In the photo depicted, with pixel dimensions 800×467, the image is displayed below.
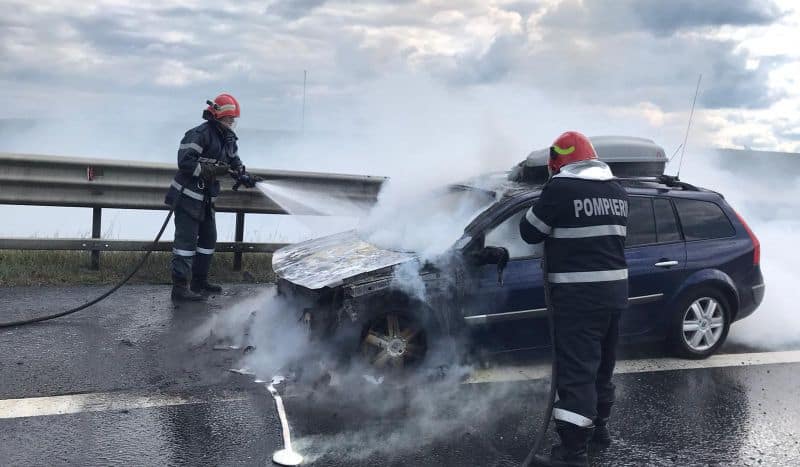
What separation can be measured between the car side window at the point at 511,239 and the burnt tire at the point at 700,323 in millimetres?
1386

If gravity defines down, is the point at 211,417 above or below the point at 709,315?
below

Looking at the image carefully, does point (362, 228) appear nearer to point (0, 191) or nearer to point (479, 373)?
point (479, 373)

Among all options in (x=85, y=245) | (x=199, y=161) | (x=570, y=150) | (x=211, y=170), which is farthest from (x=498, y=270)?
(x=85, y=245)

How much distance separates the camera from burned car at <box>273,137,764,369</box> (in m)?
4.92

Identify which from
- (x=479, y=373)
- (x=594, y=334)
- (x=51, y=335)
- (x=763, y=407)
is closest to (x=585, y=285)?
(x=594, y=334)

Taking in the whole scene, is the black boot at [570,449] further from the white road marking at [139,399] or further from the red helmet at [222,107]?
the red helmet at [222,107]

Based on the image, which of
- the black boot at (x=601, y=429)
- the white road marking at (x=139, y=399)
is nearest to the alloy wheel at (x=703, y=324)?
the white road marking at (x=139, y=399)

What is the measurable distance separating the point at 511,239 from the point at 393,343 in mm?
1182

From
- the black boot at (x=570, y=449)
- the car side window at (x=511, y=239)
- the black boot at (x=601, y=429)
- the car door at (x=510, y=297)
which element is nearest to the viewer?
the black boot at (x=570, y=449)

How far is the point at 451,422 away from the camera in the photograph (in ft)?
14.7

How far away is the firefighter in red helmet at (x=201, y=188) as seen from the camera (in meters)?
7.11

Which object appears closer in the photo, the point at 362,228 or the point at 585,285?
the point at 585,285

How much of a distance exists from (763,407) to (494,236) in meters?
2.20

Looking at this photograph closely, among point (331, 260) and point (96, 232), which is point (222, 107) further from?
point (331, 260)
